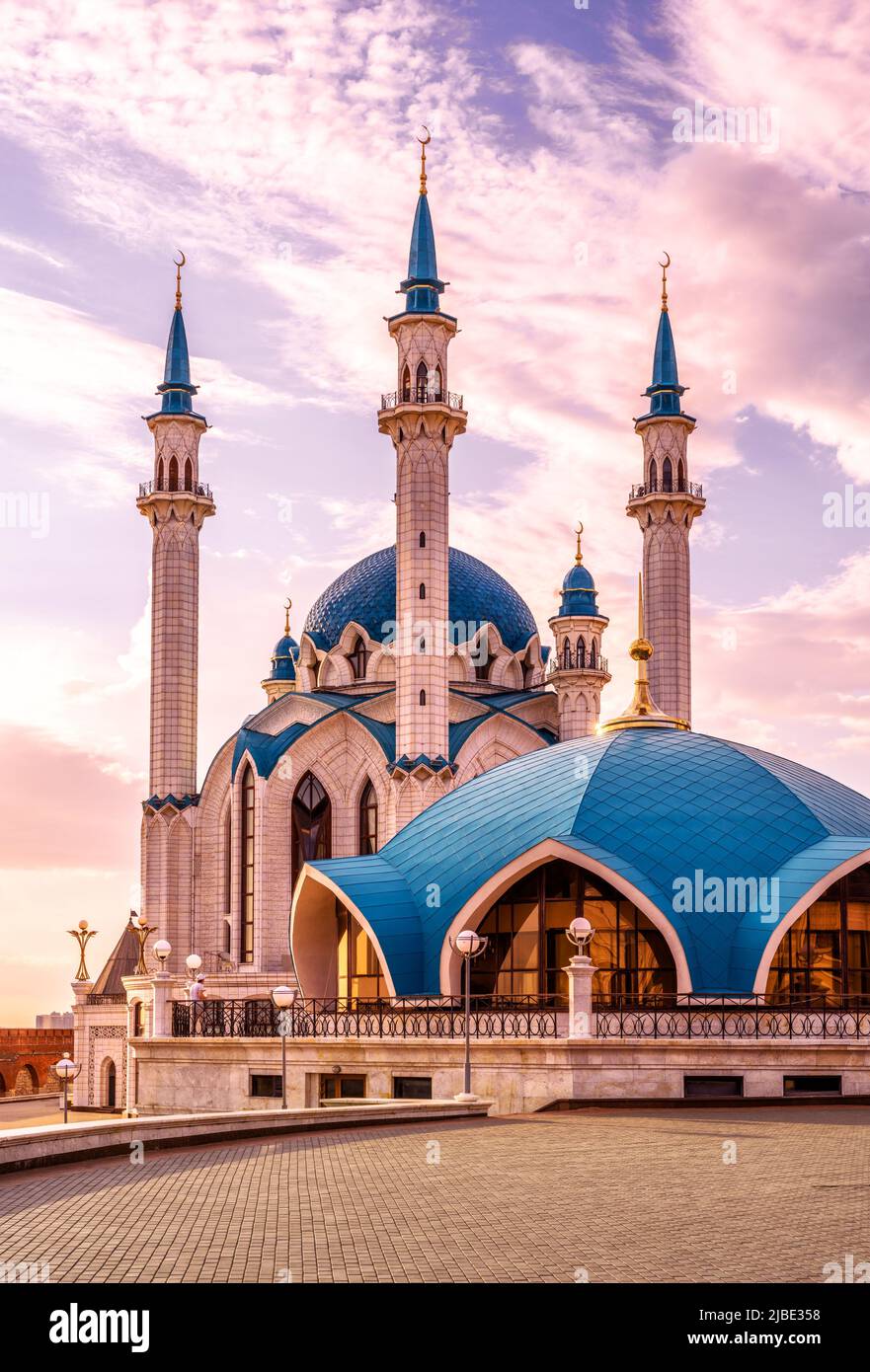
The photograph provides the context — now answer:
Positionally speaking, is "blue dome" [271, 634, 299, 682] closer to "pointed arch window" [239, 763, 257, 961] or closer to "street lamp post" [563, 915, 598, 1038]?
"pointed arch window" [239, 763, 257, 961]

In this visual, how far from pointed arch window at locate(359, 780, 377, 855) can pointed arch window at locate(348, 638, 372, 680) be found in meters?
8.33

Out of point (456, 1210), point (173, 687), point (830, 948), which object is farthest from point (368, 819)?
point (456, 1210)

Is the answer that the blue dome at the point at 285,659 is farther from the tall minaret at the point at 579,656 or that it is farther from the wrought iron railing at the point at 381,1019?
the wrought iron railing at the point at 381,1019

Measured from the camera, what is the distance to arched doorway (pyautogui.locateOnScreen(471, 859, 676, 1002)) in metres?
30.5

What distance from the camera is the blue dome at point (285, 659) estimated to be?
6794 cm

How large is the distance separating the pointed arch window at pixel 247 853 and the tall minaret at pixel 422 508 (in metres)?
6.65

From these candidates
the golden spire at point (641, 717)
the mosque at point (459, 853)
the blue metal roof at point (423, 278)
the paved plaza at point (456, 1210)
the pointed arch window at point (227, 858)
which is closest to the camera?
the paved plaza at point (456, 1210)

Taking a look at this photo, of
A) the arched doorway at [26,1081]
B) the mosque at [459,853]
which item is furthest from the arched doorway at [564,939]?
the arched doorway at [26,1081]

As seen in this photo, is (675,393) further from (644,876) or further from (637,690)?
(644,876)

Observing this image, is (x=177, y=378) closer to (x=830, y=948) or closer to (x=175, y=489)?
(x=175, y=489)

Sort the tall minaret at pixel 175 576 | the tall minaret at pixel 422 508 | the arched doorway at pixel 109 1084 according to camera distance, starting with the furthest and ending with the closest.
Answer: the tall minaret at pixel 175 576, the arched doorway at pixel 109 1084, the tall minaret at pixel 422 508

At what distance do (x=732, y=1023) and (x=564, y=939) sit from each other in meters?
5.91

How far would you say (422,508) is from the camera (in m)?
47.5
